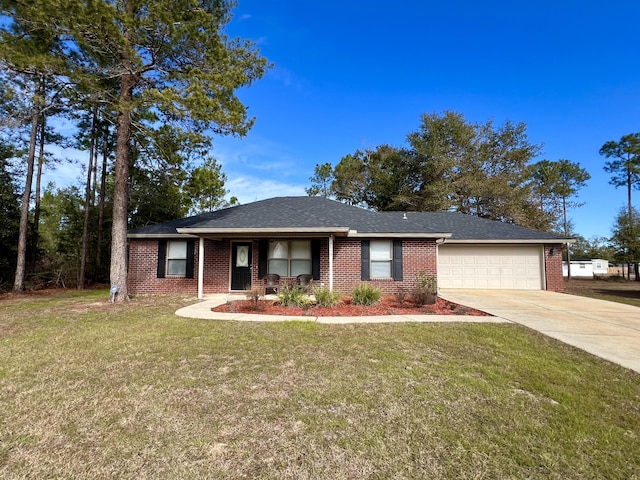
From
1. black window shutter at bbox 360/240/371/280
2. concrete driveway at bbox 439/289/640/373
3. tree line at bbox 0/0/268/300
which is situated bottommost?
concrete driveway at bbox 439/289/640/373

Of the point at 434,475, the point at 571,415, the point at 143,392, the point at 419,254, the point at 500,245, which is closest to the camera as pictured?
the point at 434,475

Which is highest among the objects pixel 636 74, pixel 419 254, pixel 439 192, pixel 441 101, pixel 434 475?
pixel 441 101

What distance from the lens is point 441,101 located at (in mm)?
24438

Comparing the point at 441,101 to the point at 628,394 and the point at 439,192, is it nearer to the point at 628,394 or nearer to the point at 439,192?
the point at 439,192

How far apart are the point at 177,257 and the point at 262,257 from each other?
338 cm

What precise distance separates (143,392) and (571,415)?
408 centimetres

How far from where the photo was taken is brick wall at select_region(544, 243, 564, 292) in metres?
13.2

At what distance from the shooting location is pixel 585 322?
660 centimetres

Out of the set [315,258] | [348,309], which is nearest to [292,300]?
[348,309]

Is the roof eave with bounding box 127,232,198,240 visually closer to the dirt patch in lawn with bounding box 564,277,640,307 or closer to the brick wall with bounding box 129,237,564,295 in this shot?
the brick wall with bounding box 129,237,564,295

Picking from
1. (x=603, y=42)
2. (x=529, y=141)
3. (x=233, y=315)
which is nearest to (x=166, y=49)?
(x=233, y=315)

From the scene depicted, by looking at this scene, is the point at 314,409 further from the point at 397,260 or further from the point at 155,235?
the point at 155,235

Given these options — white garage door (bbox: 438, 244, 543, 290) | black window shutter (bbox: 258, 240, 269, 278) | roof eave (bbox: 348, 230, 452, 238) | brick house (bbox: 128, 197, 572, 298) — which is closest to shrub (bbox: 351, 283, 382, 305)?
brick house (bbox: 128, 197, 572, 298)

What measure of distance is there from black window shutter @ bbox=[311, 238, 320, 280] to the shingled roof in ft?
3.23
